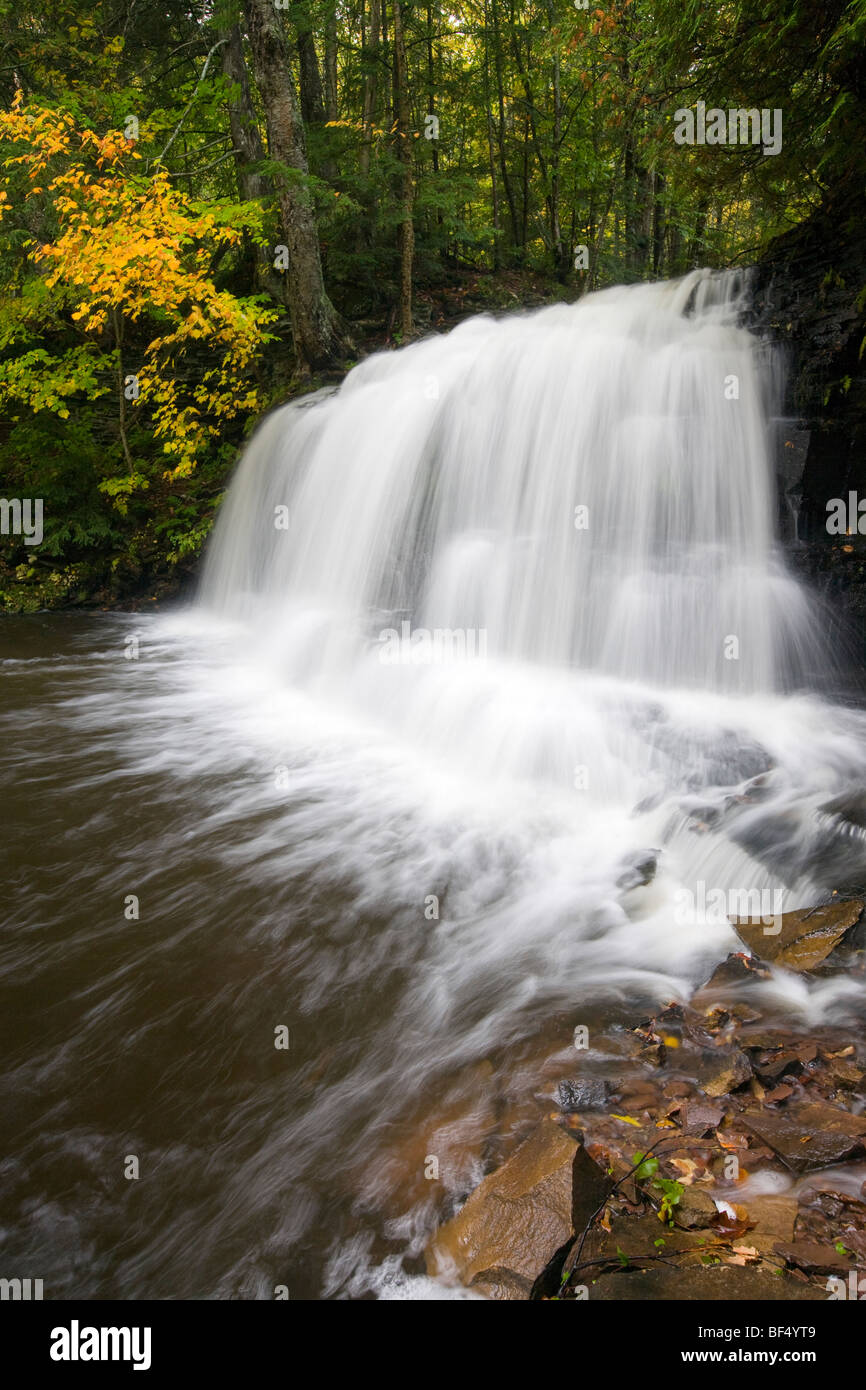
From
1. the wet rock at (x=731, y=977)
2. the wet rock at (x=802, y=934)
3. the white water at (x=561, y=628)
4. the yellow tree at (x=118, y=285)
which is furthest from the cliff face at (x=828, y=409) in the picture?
the yellow tree at (x=118, y=285)

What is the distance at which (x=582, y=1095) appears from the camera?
9.11ft

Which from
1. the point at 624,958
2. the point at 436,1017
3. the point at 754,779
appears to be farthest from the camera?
the point at 754,779

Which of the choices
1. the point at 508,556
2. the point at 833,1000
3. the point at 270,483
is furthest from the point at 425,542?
the point at 833,1000

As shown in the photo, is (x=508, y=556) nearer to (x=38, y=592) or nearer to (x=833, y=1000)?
(x=833, y=1000)

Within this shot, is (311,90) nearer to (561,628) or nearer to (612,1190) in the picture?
(561,628)

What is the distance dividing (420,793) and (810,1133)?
3.45m

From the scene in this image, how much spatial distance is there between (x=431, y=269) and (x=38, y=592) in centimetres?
952

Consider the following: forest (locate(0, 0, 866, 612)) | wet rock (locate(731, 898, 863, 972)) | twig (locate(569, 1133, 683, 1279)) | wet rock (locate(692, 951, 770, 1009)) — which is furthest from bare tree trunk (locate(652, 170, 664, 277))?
twig (locate(569, 1133, 683, 1279))

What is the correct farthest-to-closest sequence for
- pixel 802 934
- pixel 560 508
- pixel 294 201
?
pixel 294 201, pixel 560 508, pixel 802 934

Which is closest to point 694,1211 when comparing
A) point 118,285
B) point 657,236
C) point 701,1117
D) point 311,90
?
point 701,1117

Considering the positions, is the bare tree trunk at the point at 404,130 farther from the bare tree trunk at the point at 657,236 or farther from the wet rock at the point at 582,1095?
the wet rock at the point at 582,1095

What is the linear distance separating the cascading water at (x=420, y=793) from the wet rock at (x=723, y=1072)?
481mm

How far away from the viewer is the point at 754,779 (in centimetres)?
487

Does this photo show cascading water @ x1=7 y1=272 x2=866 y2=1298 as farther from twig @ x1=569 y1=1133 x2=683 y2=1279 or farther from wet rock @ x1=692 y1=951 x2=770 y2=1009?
twig @ x1=569 y1=1133 x2=683 y2=1279
